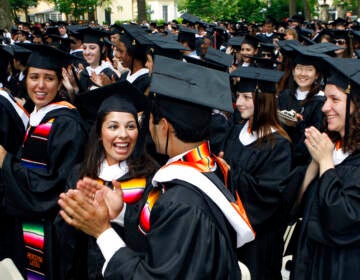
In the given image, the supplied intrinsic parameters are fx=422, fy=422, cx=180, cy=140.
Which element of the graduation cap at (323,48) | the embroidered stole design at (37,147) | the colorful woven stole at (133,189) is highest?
the graduation cap at (323,48)

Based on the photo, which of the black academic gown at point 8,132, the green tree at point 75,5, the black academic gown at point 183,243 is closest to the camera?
the black academic gown at point 183,243

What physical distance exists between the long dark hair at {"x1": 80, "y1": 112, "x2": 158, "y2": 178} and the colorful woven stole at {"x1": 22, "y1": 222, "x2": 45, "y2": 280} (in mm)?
765

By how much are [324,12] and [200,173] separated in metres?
37.1

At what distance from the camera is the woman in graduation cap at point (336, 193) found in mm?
2391

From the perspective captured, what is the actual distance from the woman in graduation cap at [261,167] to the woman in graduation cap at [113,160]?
1018 mm

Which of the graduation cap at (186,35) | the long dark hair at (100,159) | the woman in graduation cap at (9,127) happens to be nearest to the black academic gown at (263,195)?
the long dark hair at (100,159)

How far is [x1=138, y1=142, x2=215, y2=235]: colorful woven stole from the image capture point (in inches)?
77.6

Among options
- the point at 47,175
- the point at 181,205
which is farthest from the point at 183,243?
the point at 47,175

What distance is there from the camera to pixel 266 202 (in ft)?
11.4

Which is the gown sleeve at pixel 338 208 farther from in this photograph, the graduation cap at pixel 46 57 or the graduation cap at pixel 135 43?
the graduation cap at pixel 135 43

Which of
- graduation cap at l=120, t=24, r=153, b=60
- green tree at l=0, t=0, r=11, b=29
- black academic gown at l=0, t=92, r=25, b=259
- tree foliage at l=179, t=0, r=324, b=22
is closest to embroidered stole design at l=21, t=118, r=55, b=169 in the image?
black academic gown at l=0, t=92, r=25, b=259

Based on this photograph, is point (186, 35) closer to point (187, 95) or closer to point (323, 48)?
point (323, 48)

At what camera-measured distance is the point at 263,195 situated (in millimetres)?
3475

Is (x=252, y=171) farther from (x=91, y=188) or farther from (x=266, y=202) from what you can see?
(x=91, y=188)
